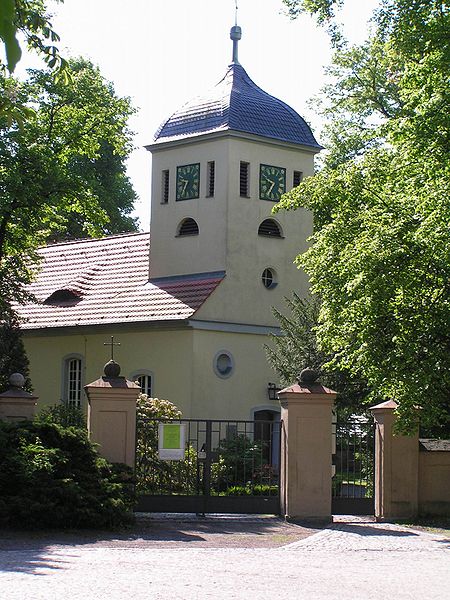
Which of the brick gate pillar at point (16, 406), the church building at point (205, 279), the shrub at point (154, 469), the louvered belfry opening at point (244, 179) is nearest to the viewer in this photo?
the brick gate pillar at point (16, 406)

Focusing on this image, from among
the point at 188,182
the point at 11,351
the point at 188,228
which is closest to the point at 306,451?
the point at 11,351

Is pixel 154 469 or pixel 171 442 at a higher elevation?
pixel 171 442

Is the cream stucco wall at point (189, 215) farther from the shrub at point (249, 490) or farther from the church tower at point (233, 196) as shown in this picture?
the shrub at point (249, 490)

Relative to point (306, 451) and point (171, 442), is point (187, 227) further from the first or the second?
point (306, 451)

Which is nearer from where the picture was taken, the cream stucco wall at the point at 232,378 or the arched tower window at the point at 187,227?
the cream stucco wall at the point at 232,378

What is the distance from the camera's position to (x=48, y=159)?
24.8 m

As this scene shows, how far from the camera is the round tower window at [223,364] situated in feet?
100

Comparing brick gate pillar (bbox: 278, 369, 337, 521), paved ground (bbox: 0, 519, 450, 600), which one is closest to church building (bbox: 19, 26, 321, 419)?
brick gate pillar (bbox: 278, 369, 337, 521)

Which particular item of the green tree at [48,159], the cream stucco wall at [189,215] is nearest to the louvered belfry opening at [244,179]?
the cream stucco wall at [189,215]

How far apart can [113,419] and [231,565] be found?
5560mm

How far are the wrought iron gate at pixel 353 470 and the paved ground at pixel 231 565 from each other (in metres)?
1.79

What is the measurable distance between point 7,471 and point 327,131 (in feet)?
72.7

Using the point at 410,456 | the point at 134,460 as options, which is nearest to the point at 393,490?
the point at 410,456

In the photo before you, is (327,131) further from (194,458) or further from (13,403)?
(13,403)
